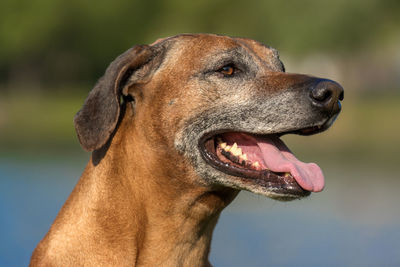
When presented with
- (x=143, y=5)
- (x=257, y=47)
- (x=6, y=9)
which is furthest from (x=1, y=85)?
(x=257, y=47)

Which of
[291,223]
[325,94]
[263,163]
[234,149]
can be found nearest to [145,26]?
[291,223]

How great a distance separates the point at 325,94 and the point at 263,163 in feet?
1.77

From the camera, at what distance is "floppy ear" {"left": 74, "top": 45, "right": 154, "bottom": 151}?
3.89 metres

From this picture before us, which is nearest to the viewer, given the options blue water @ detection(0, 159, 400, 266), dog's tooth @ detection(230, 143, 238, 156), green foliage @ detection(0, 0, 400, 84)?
dog's tooth @ detection(230, 143, 238, 156)

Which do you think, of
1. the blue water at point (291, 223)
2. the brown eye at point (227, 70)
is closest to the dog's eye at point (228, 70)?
the brown eye at point (227, 70)

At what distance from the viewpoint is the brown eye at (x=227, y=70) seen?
4.14m

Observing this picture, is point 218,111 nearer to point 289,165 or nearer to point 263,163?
point 263,163

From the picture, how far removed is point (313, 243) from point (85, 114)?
5.76m

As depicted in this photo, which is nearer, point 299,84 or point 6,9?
point 299,84

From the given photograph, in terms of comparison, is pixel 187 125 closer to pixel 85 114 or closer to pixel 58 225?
pixel 85 114

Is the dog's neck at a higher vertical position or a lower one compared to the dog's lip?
lower

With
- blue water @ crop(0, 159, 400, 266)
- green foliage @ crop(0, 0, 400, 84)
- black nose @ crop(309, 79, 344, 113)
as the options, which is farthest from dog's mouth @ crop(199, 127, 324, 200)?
green foliage @ crop(0, 0, 400, 84)

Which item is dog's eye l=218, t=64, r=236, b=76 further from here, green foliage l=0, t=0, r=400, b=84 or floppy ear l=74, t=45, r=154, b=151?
green foliage l=0, t=0, r=400, b=84

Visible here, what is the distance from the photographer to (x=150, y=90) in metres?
4.09
